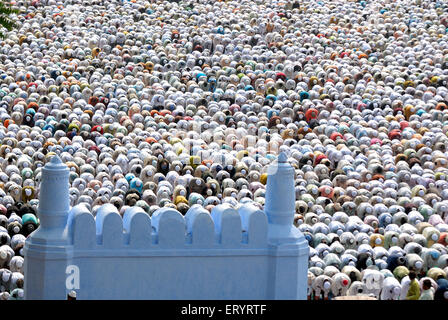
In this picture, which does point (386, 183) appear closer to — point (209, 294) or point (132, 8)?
point (209, 294)

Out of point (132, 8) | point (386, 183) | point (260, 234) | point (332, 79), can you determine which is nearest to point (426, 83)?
point (332, 79)

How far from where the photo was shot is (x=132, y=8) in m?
36.7

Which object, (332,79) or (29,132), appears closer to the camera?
(29,132)

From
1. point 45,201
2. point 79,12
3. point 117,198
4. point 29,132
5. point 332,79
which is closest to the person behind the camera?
point 45,201

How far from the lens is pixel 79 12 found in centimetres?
3553

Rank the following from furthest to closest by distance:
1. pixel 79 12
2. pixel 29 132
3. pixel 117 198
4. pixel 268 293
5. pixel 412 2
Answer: pixel 412 2
pixel 79 12
pixel 29 132
pixel 117 198
pixel 268 293

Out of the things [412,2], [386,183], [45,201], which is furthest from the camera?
[412,2]

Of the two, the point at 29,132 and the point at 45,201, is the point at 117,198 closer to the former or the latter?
the point at 29,132

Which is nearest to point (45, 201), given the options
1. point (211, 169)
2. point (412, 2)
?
point (211, 169)

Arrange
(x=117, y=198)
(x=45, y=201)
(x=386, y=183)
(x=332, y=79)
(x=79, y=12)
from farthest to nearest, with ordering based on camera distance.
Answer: (x=79, y=12)
(x=332, y=79)
(x=386, y=183)
(x=117, y=198)
(x=45, y=201)

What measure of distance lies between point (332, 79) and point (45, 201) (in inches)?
842

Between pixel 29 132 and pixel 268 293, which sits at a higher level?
pixel 29 132

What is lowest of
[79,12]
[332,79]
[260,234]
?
[260,234]

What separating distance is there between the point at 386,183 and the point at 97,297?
12.5 meters
